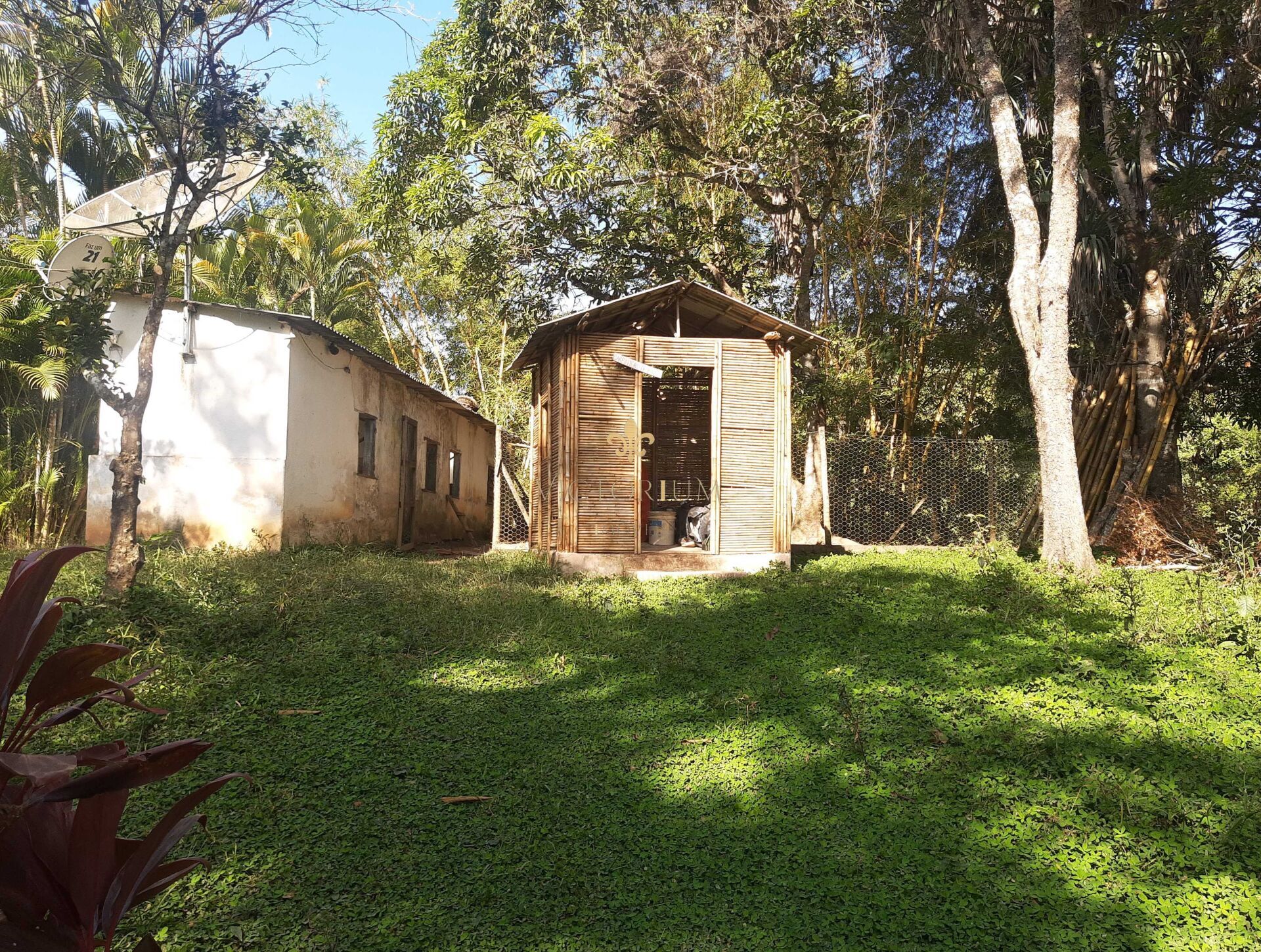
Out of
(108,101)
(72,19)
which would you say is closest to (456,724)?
(108,101)

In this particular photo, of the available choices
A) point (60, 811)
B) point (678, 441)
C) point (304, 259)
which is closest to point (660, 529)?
point (678, 441)

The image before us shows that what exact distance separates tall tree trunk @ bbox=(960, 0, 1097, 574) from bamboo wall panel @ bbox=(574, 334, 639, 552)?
4541 millimetres

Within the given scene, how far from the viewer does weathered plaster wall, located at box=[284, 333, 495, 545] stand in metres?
11.0

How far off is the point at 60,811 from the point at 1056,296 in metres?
9.49

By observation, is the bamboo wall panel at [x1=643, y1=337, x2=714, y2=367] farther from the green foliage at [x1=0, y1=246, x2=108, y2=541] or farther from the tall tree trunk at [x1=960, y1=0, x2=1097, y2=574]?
the green foliage at [x1=0, y1=246, x2=108, y2=541]

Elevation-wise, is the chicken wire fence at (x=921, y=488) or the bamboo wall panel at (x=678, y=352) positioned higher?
the bamboo wall panel at (x=678, y=352)

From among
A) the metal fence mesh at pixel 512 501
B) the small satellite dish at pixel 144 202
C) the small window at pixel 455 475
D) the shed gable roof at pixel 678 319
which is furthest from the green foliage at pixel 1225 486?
the small window at pixel 455 475

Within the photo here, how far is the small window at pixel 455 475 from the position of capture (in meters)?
19.5

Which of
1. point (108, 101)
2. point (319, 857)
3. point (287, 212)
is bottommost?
point (319, 857)

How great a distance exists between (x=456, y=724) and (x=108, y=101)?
6360 mm

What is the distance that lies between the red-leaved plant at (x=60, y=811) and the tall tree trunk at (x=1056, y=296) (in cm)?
872

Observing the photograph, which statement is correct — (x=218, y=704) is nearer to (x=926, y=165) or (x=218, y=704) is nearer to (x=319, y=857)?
(x=319, y=857)

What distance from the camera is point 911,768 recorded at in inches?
167

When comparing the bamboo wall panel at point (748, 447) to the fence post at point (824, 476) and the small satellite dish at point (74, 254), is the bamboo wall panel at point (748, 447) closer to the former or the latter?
the fence post at point (824, 476)
